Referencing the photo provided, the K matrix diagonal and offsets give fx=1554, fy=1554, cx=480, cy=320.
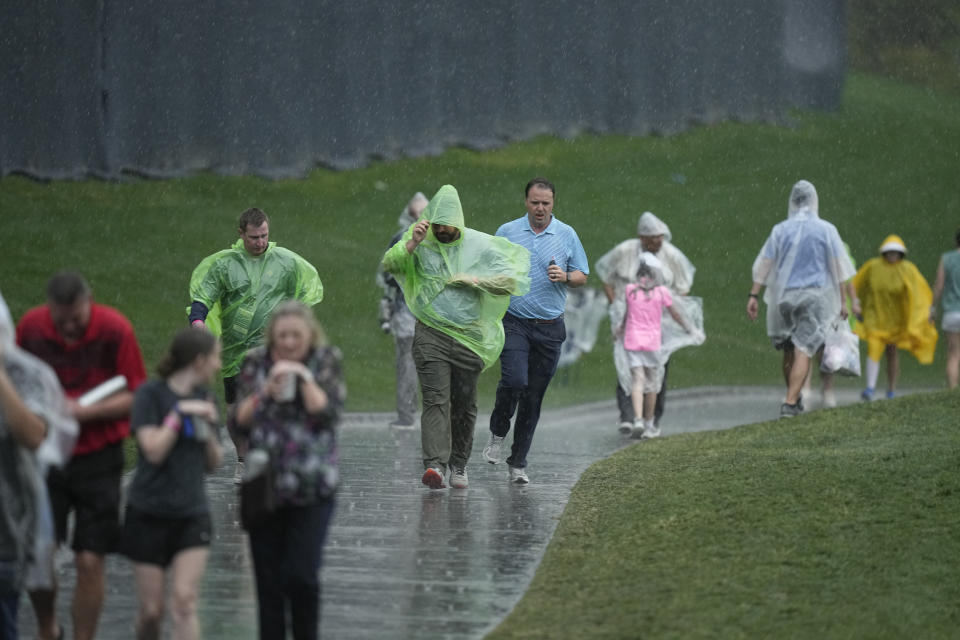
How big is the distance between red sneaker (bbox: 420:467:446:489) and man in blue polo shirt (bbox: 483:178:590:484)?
2.52 ft

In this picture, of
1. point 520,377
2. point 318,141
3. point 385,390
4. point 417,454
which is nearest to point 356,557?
point 520,377

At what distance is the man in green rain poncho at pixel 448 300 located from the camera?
9.40m

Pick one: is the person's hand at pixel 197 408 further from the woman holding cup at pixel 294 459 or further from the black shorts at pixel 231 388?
the black shorts at pixel 231 388

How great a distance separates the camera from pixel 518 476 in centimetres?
1003

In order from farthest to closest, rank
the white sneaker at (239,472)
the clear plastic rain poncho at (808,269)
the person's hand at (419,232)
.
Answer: the clear plastic rain poncho at (808,269) → the white sneaker at (239,472) → the person's hand at (419,232)

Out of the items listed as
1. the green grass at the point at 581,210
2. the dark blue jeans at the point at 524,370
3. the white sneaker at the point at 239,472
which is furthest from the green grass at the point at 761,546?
the green grass at the point at 581,210

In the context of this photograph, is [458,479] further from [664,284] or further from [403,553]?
[664,284]

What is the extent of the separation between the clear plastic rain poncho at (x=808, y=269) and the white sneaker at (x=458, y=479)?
4118 mm

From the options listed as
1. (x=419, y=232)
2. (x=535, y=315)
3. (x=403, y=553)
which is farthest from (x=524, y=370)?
(x=403, y=553)

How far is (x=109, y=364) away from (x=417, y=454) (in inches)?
250

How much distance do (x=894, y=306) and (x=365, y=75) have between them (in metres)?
17.6

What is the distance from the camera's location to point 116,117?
27438 mm

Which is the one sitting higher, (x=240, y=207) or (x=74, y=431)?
(x=240, y=207)

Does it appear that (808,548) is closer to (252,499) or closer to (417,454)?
(252,499)
